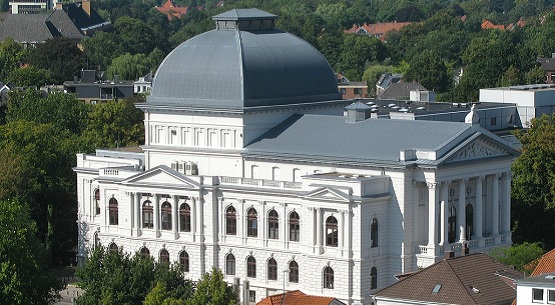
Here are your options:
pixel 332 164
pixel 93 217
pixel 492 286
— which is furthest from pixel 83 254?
pixel 492 286

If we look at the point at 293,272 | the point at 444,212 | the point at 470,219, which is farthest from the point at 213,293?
the point at 470,219

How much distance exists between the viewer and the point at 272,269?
138 metres

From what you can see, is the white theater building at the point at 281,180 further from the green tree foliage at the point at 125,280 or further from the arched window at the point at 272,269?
the green tree foliage at the point at 125,280

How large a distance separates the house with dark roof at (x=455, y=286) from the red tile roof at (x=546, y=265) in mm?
1085

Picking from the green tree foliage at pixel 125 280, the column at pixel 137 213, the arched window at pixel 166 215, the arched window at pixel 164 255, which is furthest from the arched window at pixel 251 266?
the column at pixel 137 213

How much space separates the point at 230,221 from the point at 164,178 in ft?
18.4

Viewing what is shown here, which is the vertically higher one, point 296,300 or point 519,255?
point 519,255

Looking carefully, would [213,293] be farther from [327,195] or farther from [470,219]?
[470,219]

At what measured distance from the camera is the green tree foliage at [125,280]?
12825 centimetres

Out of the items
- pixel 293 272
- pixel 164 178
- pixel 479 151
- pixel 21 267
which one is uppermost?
pixel 479 151

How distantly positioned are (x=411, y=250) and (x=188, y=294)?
54.7ft

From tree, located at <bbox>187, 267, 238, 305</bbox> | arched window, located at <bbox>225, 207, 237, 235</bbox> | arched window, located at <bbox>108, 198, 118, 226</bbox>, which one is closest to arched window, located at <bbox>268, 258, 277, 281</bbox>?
arched window, located at <bbox>225, 207, 237, 235</bbox>

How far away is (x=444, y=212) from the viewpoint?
13525cm

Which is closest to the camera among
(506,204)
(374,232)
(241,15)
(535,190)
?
(374,232)
